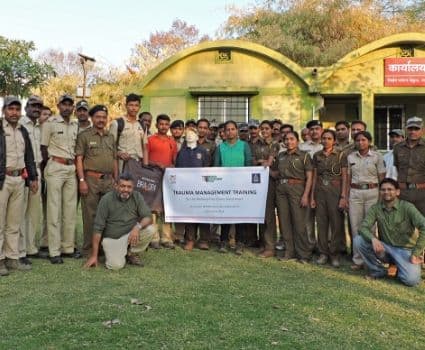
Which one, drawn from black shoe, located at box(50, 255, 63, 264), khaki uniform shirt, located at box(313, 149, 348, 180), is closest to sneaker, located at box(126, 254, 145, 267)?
black shoe, located at box(50, 255, 63, 264)

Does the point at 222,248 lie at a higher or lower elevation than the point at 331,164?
lower

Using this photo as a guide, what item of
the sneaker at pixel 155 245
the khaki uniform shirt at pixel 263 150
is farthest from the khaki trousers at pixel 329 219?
the sneaker at pixel 155 245

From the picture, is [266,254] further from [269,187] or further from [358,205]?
[358,205]

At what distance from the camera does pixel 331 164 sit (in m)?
6.88

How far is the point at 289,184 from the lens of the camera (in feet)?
23.1

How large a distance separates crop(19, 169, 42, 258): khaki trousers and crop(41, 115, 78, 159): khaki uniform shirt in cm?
43

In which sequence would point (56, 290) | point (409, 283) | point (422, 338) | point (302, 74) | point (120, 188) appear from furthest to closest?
1. point (302, 74)
2. point (120, 188)
3. point (409, 283)
4. point (56, 290)
5. point (422, 338)

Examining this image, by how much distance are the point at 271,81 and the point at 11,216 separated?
11.3m

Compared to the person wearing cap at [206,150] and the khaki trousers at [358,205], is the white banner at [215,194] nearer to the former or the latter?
the person wearing cap at [206,150]

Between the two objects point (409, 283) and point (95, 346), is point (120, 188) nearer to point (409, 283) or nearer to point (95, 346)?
point (95, 346)

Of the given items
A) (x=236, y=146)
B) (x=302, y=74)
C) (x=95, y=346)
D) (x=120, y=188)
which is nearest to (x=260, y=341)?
(x=95, y=346)

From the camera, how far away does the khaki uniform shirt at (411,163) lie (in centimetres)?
645

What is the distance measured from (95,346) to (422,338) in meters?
2.69

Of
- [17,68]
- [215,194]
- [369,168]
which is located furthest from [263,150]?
[17,68]
